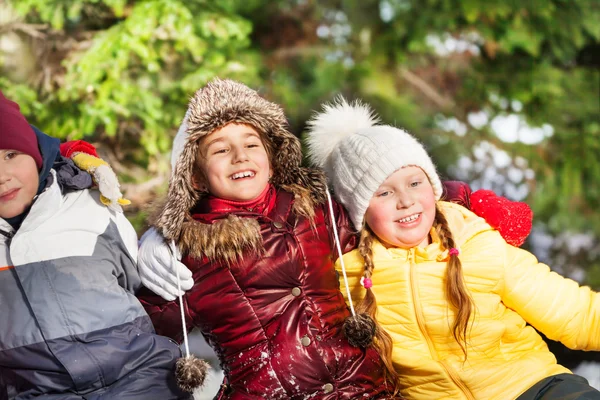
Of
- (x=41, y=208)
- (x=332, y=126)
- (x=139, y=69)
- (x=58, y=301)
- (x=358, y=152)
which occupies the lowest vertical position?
(x=58, y=301)

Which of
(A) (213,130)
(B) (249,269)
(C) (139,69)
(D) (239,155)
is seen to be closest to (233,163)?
(D) (239,155)

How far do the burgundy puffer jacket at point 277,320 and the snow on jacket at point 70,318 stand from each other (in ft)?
0.62

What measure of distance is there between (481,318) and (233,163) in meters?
1.13

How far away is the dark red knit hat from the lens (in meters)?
2.36

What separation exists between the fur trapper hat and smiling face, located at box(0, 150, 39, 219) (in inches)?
19.2

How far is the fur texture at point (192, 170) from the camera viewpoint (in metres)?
2.50

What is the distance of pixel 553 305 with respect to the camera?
2.50 meters

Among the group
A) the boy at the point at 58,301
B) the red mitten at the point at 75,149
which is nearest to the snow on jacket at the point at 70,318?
the boy at the point at 58,301

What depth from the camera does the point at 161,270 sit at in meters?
2.52

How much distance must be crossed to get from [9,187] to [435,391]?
1.76 metres

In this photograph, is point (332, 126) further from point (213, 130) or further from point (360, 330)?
point (360, 330)

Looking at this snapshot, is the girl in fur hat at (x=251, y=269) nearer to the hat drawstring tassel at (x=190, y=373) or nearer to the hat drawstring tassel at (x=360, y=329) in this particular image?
the hat drawstring tassel at (x=360, y=329)

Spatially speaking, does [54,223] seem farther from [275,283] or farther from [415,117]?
[415,117]

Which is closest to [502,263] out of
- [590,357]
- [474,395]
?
[474,395]
